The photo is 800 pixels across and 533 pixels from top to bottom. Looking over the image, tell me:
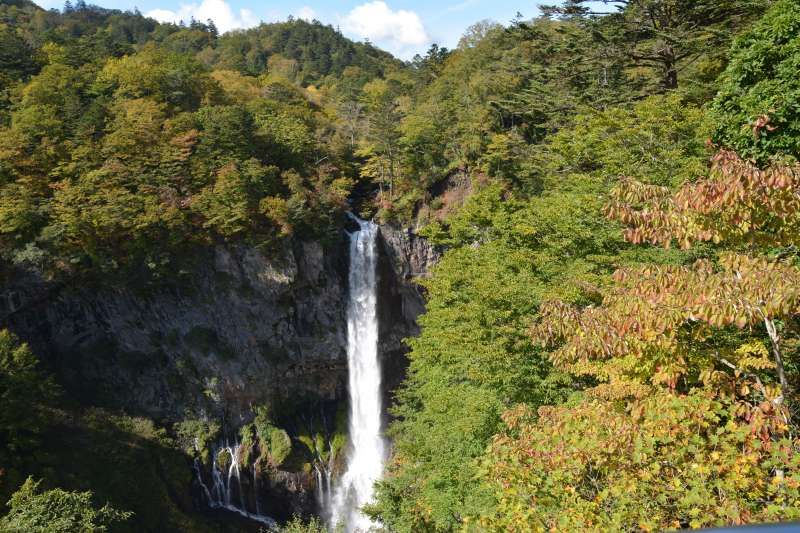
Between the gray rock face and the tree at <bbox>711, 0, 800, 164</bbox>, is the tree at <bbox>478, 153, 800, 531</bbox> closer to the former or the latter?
the tree at <bbox>711, 0, 800, 164</bbox>

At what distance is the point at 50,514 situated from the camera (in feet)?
40.8

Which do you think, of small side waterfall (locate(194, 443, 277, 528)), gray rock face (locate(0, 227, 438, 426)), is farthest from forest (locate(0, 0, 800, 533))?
small side waterfall (locate(194, 443, 277, 528))

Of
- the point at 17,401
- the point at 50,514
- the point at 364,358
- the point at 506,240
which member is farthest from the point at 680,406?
the point at 364,358

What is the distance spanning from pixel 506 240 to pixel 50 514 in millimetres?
13256

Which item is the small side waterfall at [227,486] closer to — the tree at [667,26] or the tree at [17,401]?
the tree at [17,401]

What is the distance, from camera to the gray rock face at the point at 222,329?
22.0m

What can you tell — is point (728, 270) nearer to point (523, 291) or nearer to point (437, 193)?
point (523, 291)

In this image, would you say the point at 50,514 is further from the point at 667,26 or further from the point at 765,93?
the point at 667,26

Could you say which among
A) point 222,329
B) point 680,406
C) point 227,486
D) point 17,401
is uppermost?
point 680,406

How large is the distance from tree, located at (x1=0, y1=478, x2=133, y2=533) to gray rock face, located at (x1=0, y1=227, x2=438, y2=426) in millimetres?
9504

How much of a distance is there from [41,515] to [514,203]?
48.5 feet

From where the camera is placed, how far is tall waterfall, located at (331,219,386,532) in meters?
25.2

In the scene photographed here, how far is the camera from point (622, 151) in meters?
12.7

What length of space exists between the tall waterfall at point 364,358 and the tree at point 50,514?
517 inches
